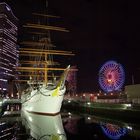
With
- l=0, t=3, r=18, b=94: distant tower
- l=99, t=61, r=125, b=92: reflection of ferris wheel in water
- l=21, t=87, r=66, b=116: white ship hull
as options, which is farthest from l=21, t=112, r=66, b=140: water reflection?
l=0, t=3, r=18, b=94: distant tower

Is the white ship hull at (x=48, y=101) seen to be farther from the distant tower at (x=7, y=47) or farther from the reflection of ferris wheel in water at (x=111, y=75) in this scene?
the distant tower at (x=7, y=47)

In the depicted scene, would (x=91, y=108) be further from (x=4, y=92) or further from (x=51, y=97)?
(x=4, y=92)

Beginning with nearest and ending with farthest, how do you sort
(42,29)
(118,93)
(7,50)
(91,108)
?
1. (91,108)
2. (42,29)
3. (118,93)
4. (7,50)

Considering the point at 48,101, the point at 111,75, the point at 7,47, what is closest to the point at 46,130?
the point at 48,101

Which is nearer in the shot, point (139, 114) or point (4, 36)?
point (139, 114)

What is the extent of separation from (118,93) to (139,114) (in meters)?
33.8

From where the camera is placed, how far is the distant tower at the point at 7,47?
15375 centimetres

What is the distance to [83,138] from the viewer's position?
720 inches

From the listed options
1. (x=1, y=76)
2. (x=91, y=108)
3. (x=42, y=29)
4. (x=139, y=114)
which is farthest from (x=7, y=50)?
(x=139, y=114)

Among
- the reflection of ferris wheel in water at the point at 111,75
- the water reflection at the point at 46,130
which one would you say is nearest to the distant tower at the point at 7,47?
the reflection of ferris wheel in water at the point at 111,75

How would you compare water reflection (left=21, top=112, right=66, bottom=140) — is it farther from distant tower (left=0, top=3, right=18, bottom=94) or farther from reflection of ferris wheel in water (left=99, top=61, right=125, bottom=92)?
distant tower (left=0, top=3, right=18, bottom=94)

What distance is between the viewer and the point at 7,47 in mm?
174750

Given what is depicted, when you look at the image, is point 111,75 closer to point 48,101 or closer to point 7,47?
point 48,101

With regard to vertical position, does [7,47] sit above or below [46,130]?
above
